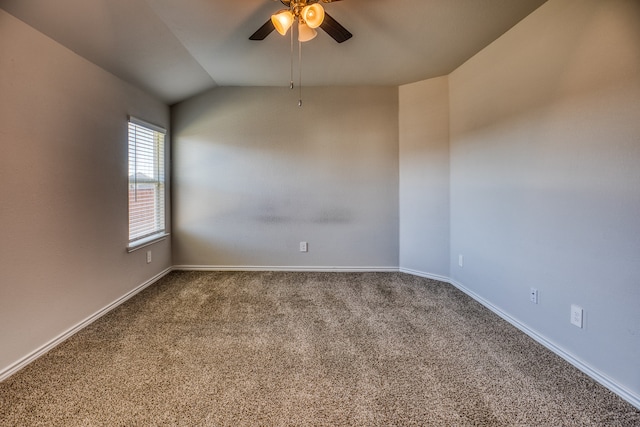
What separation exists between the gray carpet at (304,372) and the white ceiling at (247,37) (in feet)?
7.47

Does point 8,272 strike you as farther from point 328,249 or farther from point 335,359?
point 328,249

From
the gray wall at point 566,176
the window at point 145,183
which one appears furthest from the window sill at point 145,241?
the gray wall at point 566,176

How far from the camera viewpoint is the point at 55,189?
76.1 inches

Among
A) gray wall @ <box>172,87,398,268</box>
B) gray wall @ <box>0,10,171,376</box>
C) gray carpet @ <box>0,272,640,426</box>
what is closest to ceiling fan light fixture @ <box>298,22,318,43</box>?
gray wall @ <box>172,87,398,268</box>

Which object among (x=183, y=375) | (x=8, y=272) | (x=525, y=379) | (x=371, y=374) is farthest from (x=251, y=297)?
(x=525, y=379)

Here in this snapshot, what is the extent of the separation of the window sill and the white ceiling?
5.52 feet

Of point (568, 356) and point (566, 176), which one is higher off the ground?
point (566, 176)

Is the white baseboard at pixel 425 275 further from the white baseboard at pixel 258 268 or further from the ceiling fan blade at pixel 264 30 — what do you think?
the ceiling fan blade at pixel 264 30

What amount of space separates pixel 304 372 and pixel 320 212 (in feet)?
7.07

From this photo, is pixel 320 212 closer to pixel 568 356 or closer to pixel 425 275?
pixel 425 275

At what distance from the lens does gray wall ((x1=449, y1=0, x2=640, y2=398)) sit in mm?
1459

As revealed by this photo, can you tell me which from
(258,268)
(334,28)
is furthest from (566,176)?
(258,268)

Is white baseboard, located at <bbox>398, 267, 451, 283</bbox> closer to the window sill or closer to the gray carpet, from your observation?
the gray carpet

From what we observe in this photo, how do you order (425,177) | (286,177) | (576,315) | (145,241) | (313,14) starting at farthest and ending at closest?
(286,177)
(425,177)
(145,241)
(576,315)
(313,14)
